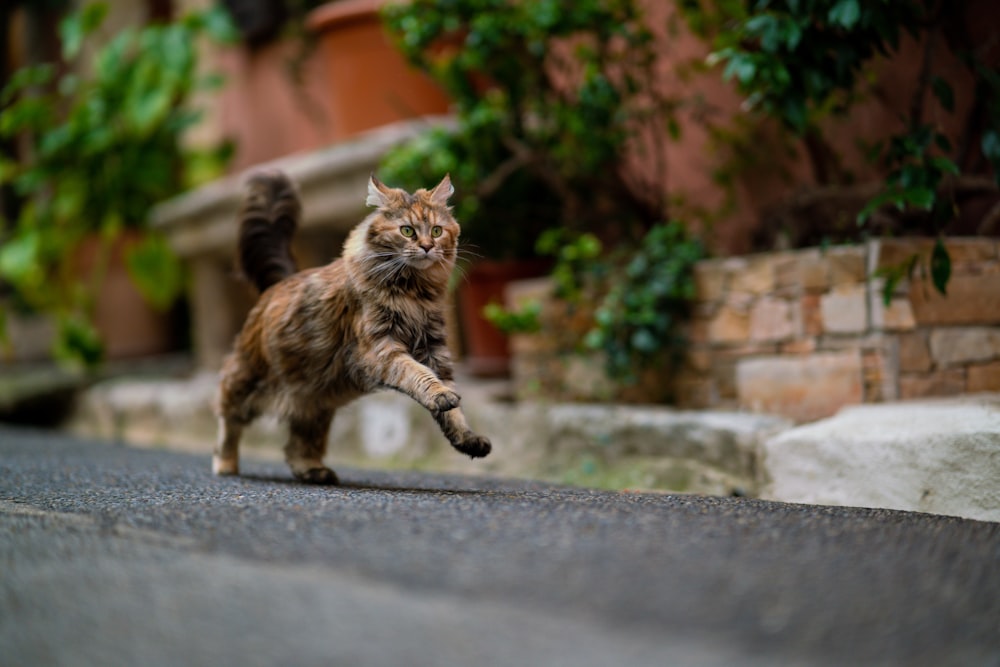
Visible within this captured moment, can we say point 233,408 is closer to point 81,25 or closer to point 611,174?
point 611,174

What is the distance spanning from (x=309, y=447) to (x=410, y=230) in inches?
38.3

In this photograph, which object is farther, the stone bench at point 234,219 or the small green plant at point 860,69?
the stone bench at point 234,219

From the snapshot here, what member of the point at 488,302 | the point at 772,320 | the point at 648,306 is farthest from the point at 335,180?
the point at 772,320

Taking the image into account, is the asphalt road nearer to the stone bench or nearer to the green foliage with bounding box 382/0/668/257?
the green foliage with bounding box 382/0/668/257

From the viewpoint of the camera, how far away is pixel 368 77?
5.91 m

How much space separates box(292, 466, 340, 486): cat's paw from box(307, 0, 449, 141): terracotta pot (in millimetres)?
3101

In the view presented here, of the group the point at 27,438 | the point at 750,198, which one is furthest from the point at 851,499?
the point at 27,438

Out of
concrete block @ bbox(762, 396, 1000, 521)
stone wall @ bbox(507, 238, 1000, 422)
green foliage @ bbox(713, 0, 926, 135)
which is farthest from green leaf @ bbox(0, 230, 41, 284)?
concrete block @ bbox(762, 396, 1000, 521)

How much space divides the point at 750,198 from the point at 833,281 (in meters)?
1.08

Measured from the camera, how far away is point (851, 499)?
313cm

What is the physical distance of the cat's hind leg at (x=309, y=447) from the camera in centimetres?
326

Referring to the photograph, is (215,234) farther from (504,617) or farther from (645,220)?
(504,617)

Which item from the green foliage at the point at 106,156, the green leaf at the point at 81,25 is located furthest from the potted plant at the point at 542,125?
the green leaf at the point at 81,25

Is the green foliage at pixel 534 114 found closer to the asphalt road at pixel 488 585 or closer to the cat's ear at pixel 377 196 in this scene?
the cat's ear at pixel 377 196
